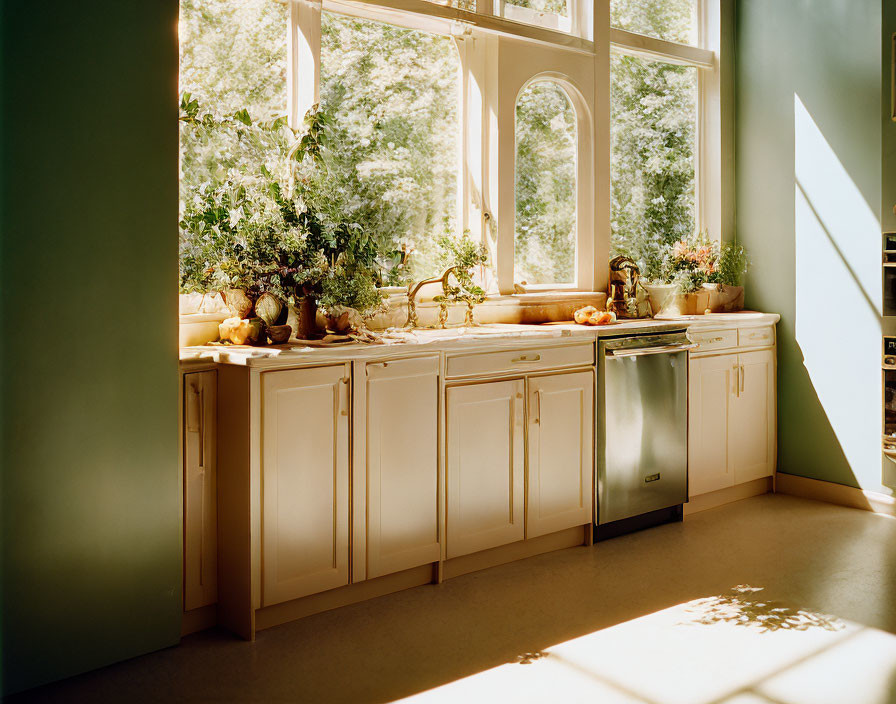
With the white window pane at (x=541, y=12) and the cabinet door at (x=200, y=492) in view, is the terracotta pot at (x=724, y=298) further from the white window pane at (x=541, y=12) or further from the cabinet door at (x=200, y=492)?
the cabinet door at (x=200, y=492)

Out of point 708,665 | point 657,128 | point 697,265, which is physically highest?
point 657,128

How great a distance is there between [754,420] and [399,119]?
2.73 m

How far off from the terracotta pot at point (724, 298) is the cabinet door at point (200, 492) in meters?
3.24

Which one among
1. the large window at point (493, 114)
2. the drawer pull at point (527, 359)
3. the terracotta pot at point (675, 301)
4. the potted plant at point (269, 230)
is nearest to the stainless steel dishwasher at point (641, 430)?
the drawer pull at point (527, 359)

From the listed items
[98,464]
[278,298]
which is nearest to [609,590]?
[278,298]

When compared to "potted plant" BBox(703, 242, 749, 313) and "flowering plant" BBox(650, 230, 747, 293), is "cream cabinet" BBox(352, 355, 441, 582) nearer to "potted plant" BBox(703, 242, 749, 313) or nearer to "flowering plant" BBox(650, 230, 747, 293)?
"flowering plant" BBox(650, 230, 747, 293)

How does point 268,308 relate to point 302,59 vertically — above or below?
below

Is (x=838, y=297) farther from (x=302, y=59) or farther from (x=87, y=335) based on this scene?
(x=87, y=335)

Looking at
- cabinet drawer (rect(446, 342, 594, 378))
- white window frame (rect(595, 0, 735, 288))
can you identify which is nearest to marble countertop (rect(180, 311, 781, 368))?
cabinet drawer (rect(446, 342, 594, 378))

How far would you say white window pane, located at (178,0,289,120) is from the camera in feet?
10.7

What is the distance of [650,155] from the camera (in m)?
5.04

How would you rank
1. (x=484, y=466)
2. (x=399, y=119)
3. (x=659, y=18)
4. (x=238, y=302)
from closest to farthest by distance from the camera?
(x=238, y=302), (x=484, y=466), (x=399, y=119), (x=659, y=18)

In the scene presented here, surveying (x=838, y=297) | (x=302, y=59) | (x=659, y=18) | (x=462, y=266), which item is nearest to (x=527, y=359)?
(x=462, y=266)

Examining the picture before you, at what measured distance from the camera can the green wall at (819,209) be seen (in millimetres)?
4480
